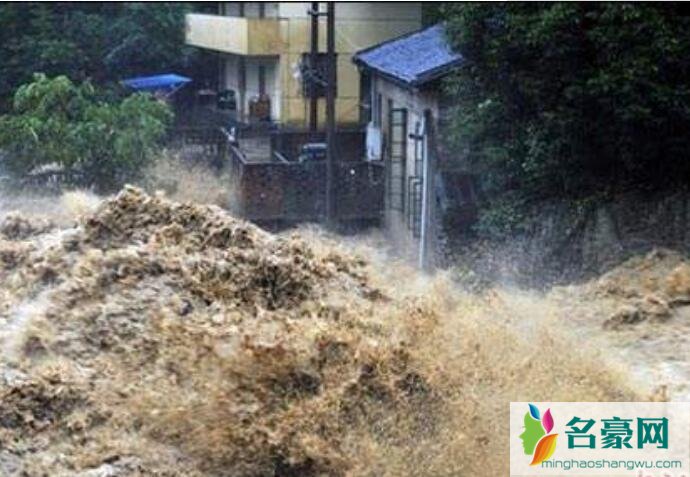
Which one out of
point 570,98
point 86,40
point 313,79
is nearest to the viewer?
point 570,98

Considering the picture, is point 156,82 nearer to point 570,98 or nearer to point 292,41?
point 292,41

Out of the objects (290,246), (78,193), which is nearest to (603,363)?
(290,246)

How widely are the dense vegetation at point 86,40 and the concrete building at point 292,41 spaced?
3.18 feet

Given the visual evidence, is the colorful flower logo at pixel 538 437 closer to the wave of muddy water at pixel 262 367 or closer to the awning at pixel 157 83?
Result: the wave of muddy water at pixel 262 367

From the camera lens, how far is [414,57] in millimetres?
16969

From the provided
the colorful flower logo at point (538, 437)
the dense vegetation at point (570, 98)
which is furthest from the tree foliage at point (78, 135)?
the colorful flower logo at point (538, 437)

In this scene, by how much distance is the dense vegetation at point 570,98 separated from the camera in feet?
35.6

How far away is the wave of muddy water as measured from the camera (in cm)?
772

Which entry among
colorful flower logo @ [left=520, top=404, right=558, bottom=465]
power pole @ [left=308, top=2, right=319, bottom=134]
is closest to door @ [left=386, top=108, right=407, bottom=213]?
power pole @ [left=308, top=2, right=319, bottom=134]

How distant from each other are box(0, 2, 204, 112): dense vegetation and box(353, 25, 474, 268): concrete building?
5405 millimetres

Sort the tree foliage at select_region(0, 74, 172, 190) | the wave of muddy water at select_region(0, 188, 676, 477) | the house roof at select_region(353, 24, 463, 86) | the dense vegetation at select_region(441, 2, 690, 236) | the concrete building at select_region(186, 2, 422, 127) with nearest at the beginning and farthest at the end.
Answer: the wave of muddy water at select_region(0, 188, 676, 477)
the dense vegetation at select_region(441, 2, 690, 236)
the house roof at select_region(353, 24, 463, 86)
the tree foliage at select_region(0, 74, 172, 190)
the concrete building at select_region(186, 2, 422, 127)

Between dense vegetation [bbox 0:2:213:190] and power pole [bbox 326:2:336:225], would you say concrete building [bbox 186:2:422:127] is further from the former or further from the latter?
power pole [bbox 326:2:336:225]

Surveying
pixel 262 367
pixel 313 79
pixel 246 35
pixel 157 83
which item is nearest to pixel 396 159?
pixel 313 79

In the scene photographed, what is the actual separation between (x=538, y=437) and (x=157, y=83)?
1854cm
